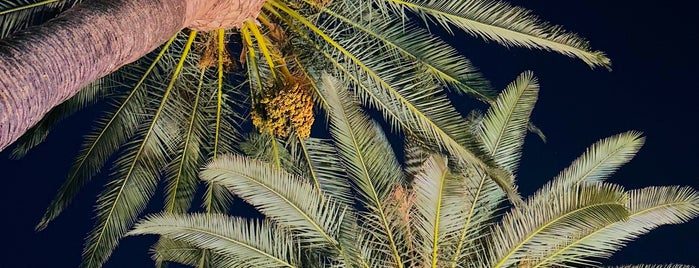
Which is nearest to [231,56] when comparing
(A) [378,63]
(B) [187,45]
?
(B) [187,45]

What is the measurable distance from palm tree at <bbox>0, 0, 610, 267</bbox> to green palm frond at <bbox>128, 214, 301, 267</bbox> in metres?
1.01

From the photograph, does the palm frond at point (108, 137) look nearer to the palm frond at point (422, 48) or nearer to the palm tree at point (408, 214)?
the palm tree at point (408, 214)

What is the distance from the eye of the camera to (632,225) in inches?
279

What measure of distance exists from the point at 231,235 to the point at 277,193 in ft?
2.03

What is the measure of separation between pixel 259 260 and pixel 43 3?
296 centimetres

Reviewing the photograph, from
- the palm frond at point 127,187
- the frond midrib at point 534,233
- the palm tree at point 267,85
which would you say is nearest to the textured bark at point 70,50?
the palm tree at point 267,85

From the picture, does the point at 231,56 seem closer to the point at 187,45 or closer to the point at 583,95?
the point at 187,45

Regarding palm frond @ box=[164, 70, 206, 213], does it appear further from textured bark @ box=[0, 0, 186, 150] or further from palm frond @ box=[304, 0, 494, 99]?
textured bark @ box=[0, 0, 186, 150]

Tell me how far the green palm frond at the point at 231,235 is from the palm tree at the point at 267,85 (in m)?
1.01

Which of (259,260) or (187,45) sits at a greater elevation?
(187,45)

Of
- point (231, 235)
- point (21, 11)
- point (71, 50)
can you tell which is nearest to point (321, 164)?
point (231, 235)

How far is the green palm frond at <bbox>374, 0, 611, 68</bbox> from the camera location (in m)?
6.50

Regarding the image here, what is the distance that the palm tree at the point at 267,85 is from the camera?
21.6 ft

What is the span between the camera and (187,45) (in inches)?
288
